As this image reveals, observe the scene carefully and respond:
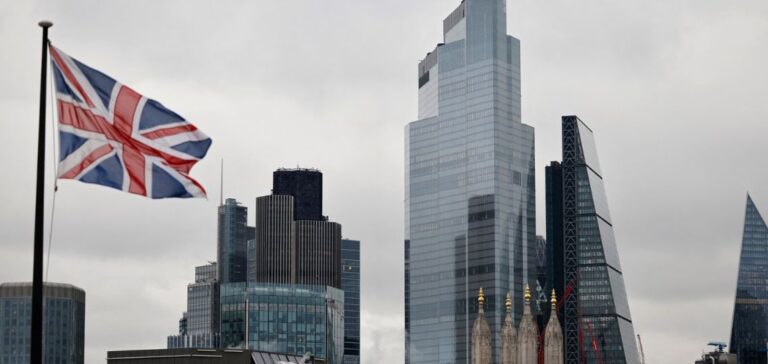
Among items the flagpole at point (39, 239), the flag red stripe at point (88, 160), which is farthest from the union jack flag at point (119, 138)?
the flagpole at point (39, 239)

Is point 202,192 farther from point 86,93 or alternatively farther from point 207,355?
point 207,355

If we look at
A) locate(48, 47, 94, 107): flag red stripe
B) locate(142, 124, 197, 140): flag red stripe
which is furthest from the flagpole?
locate(142, 124, 197, 140): flag red stripe

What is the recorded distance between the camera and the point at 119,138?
179ft

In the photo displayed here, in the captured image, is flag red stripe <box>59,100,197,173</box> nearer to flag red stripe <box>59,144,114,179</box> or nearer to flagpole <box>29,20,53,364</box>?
flag red stripe <box>59,144,114,179</box>

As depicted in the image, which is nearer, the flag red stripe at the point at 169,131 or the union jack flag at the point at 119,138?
the union jack flag at the point at 119,138

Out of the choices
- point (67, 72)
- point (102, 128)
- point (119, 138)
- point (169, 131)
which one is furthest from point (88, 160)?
point (169, 131)

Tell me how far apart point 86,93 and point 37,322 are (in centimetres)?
784

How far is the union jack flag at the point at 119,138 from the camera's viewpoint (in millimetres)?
53188

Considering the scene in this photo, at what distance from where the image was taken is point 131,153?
179ft

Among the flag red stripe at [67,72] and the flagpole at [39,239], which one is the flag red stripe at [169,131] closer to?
the flag red stripe at [67,72]

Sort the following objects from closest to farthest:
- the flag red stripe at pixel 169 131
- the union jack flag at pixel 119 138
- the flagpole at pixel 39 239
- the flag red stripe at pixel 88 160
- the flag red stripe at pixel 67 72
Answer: the flagpole at pixel 39 239
the flag red stripe at pixel 88 160
the flag red stripe at pixel 67 72
the union jack flag at pixel 119 138
the flag red stripe at pixel 169 131

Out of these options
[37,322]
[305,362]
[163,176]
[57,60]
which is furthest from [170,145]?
[305,362]

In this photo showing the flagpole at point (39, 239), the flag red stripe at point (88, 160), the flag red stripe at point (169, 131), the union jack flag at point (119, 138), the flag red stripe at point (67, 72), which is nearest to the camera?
the flagpole at point (39, 239)

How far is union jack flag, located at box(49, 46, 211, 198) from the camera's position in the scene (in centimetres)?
5319
